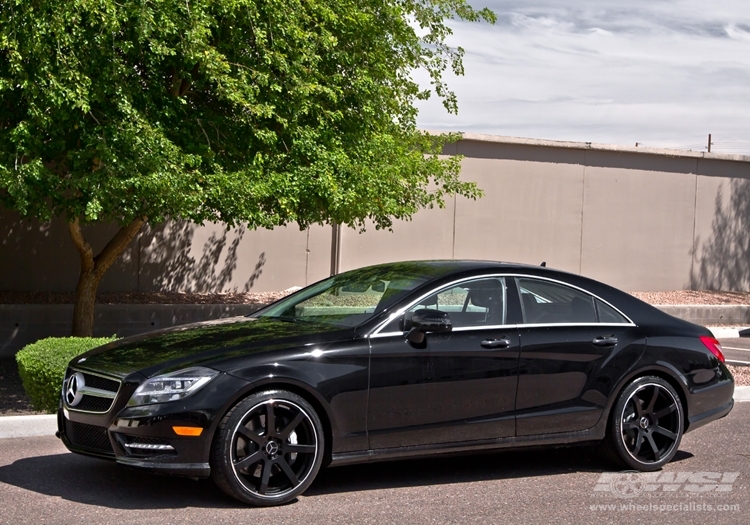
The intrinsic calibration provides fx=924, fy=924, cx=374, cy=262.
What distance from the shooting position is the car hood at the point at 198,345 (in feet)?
19.1

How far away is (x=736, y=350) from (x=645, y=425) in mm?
8962

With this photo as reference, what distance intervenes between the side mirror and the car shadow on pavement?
3.61 ft

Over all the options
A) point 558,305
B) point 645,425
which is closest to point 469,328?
point 558,305

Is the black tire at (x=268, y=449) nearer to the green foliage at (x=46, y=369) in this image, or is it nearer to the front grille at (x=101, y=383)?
the front grille at (x=101, y=383)

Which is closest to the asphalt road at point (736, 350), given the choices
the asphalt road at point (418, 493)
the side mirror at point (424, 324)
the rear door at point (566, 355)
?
the asphalt road at point (418, 493)

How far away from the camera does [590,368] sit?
22.2 ft

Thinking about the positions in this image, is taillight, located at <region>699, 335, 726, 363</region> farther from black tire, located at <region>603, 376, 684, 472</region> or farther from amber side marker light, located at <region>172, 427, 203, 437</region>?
amber side marker light, located at <region>172, 427, 203, 437</region>

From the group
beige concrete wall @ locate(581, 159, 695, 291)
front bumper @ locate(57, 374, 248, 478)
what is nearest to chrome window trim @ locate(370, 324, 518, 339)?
front bumper @ locate(57, 374, 248, 478)

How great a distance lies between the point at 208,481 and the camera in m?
6.37

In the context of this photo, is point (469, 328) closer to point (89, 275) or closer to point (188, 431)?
point (188, 431)

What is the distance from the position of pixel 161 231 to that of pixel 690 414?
10794 millimetres

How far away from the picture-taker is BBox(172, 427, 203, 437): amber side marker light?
5539 millimetres

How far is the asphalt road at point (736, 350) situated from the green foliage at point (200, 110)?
5.77 metres

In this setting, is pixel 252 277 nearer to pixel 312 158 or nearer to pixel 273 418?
pixel 312 158
